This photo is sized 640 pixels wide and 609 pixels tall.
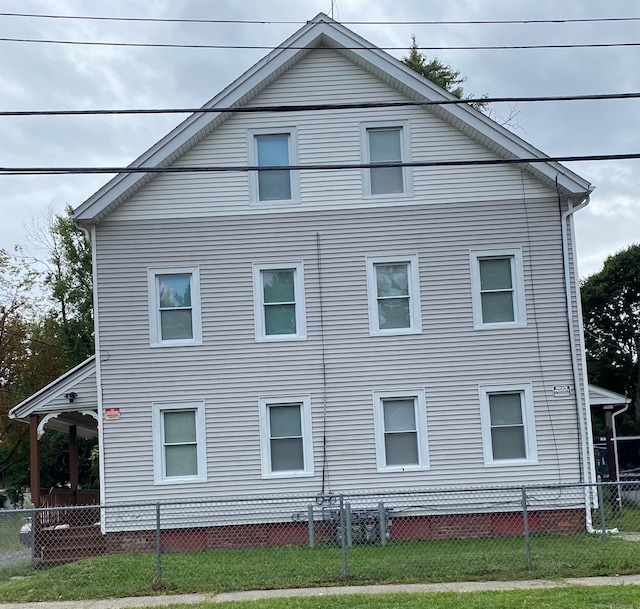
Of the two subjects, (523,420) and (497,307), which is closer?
(523,420)

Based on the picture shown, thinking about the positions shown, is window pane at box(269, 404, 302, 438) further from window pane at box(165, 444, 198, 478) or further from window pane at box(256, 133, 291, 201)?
window pane at box(256, 133, 291, 201)

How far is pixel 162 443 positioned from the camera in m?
17.7

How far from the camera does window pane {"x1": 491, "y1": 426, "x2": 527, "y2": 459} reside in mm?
17703

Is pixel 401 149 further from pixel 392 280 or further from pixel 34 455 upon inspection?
pixel 34 455

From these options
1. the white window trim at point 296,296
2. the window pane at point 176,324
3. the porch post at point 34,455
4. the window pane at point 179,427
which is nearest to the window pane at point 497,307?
the white window trim at point 296,296

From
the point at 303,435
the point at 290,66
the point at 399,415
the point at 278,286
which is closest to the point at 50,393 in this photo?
the point at 278,286

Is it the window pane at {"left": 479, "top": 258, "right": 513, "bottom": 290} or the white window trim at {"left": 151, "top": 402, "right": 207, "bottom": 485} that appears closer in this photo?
the white window trim at {"left": 151, "top": 402, "right": 207, "bottom": 485}

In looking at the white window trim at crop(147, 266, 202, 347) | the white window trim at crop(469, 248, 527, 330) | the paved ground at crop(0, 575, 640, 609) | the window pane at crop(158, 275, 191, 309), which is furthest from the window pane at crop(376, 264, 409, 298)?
the paved ground at crop(0, 575, 640, 609)

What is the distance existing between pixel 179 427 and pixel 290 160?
19.3 ft

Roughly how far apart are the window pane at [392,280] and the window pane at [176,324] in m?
3.89

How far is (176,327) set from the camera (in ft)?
59.0

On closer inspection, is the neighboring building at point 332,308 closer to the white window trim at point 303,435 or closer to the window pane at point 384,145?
the white window trim at point 303,435

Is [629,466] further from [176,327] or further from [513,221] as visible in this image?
[176,327]

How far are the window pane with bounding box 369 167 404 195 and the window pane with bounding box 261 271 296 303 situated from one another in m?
2.45
